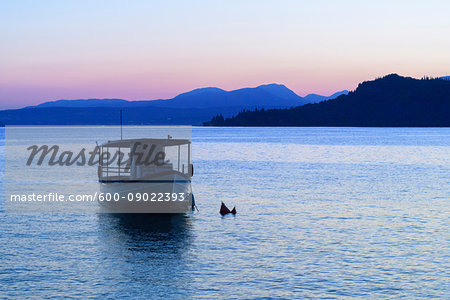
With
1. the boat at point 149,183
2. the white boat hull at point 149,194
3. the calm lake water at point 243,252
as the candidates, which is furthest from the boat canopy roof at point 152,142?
the calm lake water at point 243,252

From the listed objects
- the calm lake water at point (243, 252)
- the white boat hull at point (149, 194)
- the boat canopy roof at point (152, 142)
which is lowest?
the calm lake water at point (243, 252)

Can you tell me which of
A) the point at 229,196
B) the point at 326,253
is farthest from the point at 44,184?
the point at 326,253

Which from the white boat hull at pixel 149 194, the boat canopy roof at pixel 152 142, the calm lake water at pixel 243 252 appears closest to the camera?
the calm lake water at pixel 243 252

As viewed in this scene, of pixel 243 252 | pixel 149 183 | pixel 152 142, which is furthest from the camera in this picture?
pixel 152 142

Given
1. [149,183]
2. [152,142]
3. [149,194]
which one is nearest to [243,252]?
[149,183]

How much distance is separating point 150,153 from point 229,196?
1612 cm

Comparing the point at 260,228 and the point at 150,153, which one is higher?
the point at 150,153

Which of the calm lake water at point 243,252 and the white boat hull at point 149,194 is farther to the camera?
the white boat hull at point 149,194

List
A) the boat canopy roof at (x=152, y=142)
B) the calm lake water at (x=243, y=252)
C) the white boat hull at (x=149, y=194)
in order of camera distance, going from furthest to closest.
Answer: the boat canopy roof at (x=152, y=142) < the white boat hull at (x=149, y=194) < the calm lake water at (x=243, y=252)

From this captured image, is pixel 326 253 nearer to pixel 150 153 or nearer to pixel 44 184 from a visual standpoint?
pixel 150 153

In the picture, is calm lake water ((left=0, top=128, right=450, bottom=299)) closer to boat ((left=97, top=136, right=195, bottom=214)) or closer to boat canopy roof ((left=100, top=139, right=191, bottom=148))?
boat ((left=97, top=136, right=195, bottom=214))

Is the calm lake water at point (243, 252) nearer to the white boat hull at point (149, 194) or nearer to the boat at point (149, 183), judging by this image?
the white boat hull at point (149, 194)

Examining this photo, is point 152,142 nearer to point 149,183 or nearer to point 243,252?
point 149,183

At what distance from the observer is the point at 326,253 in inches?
1138
